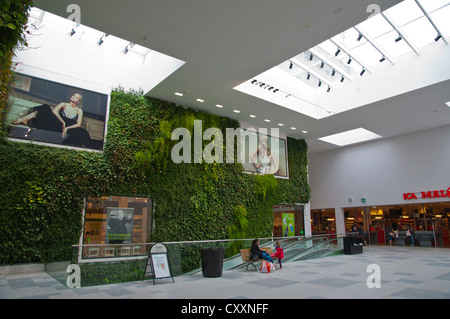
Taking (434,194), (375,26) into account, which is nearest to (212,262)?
(375,26)

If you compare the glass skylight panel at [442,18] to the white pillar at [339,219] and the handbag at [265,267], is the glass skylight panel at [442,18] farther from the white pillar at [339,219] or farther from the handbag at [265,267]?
the white pillar at [339,219]

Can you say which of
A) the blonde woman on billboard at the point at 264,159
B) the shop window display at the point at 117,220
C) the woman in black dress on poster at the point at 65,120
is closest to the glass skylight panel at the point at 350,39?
the blonde woman on billboard at the point at 264,159

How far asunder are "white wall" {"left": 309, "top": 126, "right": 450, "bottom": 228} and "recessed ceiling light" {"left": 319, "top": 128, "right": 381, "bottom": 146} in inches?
25.9

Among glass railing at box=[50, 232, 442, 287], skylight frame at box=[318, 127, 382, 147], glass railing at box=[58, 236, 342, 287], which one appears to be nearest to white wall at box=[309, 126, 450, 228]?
skylight frame at box=[318, 127, 382, 147]

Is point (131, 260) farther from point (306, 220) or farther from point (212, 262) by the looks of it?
point (306, 220)

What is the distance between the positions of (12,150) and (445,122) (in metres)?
18.8

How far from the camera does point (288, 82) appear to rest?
13.0m

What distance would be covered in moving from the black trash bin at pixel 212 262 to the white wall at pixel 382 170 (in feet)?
45.1

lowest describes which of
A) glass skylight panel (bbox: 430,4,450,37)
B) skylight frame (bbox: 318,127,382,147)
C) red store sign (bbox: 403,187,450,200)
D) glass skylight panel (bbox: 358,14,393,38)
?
red store sign (bbox: 403,187,450,200)

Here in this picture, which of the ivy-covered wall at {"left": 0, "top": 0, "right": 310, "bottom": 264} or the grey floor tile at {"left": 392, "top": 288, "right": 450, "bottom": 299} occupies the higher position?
the ivy-covered wall at {"left": 0, "top": 0, "right": 310, "bottom": 264}

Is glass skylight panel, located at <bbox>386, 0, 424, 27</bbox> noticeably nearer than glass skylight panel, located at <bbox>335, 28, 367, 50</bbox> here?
Yes

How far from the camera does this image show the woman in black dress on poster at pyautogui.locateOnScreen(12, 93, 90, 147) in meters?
9.82

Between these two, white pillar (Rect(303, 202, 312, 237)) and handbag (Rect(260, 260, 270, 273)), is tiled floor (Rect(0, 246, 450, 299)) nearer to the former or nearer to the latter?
handbag (Rect(260, 260, 270, 273))

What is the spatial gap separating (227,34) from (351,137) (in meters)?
14.4
